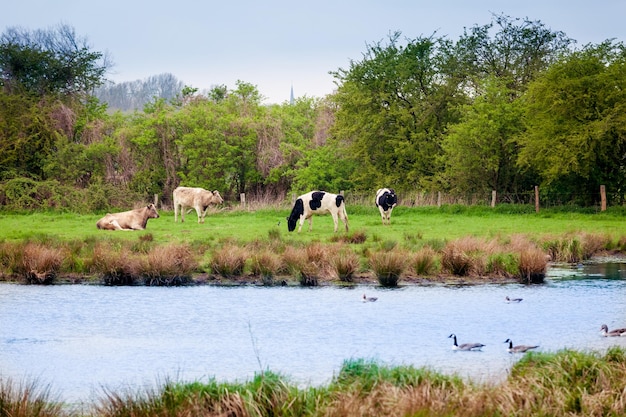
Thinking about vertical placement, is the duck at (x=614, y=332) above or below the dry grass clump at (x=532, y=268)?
below

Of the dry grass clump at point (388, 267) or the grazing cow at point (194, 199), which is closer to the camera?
the dry grass clump at point (388, 267)

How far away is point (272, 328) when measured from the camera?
17.9 m

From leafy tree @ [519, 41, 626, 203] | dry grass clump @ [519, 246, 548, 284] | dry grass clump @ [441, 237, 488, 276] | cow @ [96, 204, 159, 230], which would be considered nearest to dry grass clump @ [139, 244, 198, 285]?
dry grass clump @ [441, 237, 488, 276]

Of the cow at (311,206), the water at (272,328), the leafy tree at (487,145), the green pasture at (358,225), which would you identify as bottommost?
the water at (272,328)

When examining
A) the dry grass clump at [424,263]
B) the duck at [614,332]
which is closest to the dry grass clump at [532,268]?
the dry grass clump at [424,263]

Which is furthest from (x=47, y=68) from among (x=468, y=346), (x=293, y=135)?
(x=468, y=346)

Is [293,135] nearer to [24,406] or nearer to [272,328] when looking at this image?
[272,328]

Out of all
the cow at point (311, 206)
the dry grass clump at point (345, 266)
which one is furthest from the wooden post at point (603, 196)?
the dry grass clump at point (345, 266)

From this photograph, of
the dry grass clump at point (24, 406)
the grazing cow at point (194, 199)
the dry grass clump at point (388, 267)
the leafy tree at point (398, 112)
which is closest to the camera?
the dry grass clump at point (24, 406)

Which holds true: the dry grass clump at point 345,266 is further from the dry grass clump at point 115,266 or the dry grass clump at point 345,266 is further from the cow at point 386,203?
the cow at point 386,203

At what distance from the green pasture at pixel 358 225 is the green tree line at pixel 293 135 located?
4.08 m

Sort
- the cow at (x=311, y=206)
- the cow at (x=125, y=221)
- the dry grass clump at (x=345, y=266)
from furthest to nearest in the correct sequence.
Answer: the cow at (x=125, y=221), the cow at (x=311, y=206), the dry grass clump at (x=345, y=266)

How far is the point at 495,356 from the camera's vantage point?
1505 cm

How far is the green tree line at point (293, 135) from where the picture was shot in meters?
49.3
